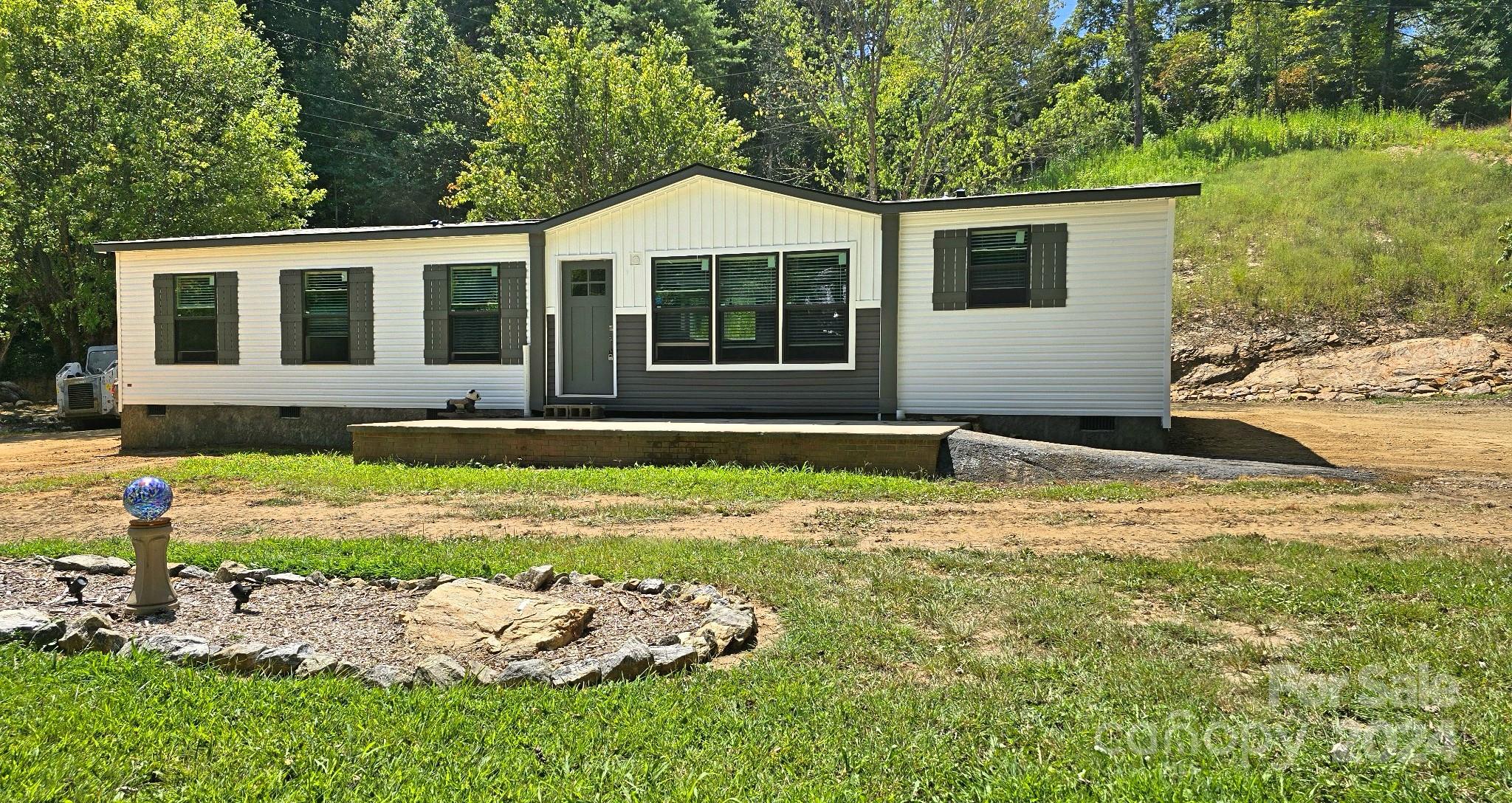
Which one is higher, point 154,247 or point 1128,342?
point 154,247

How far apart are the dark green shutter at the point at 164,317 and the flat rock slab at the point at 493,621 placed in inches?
486

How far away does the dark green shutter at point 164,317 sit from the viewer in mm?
14875

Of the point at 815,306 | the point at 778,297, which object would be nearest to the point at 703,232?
the point at 778,297

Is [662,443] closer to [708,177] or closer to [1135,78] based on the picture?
[708,177]

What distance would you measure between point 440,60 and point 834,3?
20228 mm

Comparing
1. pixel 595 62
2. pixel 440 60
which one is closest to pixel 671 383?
pixel 595 62

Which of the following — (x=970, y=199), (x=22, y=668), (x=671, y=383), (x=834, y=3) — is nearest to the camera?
(x=22, y=668)

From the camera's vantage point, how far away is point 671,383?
43.4 ft

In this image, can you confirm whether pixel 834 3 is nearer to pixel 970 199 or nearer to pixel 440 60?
pixel 970 199

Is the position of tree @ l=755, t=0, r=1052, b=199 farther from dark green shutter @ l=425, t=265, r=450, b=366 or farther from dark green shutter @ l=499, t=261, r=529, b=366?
dark green shutter @ l=425, t=265, r=450, b=366

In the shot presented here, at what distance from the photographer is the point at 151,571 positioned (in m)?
4.77

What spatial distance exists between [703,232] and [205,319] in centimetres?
770

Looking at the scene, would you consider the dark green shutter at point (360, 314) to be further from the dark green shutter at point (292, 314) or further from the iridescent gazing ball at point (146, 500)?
the iridescent gazing ball at point (146, 500)

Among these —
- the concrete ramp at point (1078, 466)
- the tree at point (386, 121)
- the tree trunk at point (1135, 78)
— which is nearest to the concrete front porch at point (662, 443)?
the concrete ramp at point (1078, 466)
